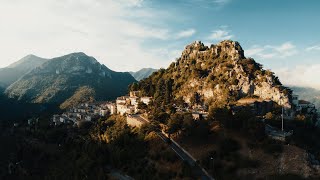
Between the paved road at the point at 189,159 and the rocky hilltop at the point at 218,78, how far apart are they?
20.9 m

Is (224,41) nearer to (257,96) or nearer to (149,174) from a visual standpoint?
(257,96)

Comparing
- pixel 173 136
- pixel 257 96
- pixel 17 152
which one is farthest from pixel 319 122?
pixel 17 152

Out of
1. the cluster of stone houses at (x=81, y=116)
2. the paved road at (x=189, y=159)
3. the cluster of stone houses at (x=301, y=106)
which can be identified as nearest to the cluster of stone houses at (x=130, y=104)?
the cluster of stone houses at (x=81, y=116)

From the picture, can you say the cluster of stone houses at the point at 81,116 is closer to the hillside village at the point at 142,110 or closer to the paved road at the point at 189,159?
the hillside village at the point at 142,110

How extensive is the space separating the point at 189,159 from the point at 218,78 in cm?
3830

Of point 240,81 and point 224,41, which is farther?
point 224,41

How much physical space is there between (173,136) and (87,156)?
67.6 feet

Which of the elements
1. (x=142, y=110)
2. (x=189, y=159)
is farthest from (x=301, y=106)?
(x=142, y=110)

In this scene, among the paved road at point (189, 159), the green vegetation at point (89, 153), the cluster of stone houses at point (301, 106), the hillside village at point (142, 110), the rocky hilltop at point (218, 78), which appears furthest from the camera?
the rocky hilltop at point (218, 78)

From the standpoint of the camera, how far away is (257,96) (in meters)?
83.5

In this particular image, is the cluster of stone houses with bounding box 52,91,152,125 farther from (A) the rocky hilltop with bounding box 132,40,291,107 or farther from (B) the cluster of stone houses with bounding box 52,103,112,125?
(A) the rocky hilltop with bounding box 132,40,291,107

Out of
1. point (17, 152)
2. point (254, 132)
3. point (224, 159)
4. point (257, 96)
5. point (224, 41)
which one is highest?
point (224, 41)

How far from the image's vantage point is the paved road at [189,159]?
180 feet

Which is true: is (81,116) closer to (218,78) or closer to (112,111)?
(112,111)
